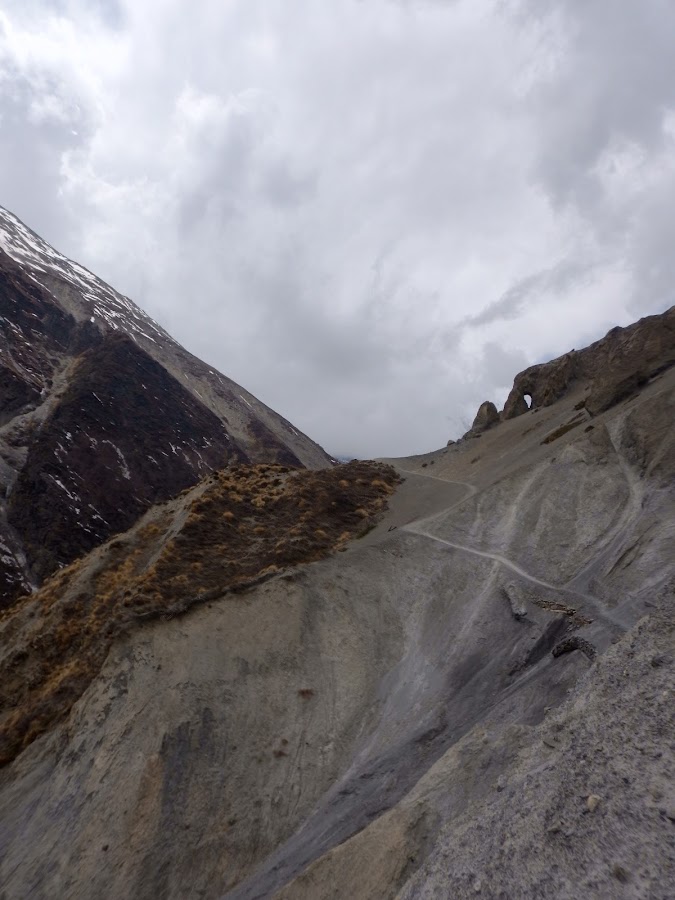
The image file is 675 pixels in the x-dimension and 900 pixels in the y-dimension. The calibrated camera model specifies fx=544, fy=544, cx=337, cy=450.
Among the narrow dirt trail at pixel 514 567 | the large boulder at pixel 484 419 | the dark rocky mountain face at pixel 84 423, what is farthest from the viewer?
→ the dark rocky mountain face at pixel 84 423

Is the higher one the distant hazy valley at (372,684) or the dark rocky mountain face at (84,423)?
the dark rocky mountain face at (84,423)

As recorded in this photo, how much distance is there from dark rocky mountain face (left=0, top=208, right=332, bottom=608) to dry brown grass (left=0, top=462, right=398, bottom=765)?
95.8 feet

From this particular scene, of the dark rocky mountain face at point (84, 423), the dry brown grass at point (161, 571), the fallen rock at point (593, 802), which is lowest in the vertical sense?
the fallen rock at point (593, 802)

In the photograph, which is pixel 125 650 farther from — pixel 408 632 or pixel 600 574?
pixel 600 574

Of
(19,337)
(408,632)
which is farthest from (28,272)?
(408,632)

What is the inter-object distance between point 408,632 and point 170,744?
8.86 m

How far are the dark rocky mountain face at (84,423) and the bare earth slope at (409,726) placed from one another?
1495 inches

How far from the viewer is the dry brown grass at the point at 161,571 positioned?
1791 cm

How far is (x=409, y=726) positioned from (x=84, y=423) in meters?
65.6

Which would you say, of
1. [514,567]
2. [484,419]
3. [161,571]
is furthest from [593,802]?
[484,419]

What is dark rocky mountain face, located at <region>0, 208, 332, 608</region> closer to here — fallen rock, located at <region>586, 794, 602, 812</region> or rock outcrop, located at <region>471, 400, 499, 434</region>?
rock outcrop, located at <region>471, 400, 499, 434</region>

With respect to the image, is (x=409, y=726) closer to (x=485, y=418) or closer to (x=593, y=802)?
(x=593, y=802)

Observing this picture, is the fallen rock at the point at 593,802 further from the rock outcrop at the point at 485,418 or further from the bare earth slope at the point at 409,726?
the rock outcrop at the point at 485,418

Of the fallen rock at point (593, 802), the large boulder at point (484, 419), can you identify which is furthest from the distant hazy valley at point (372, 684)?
the large boulder at point (484, 419)
